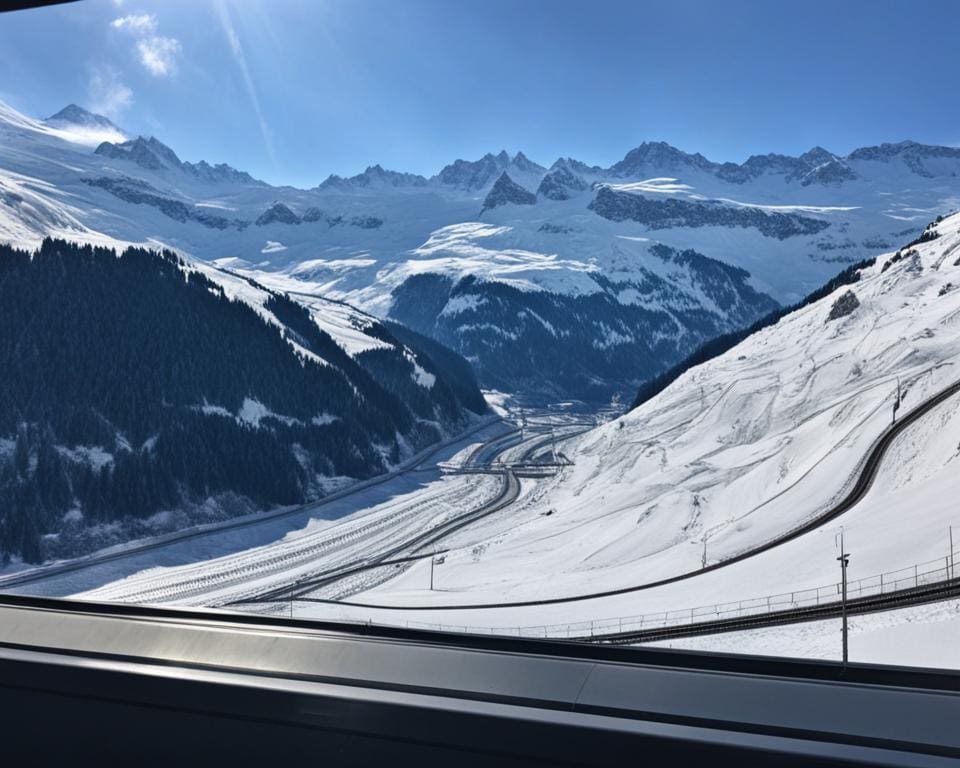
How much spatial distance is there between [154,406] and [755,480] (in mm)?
62746

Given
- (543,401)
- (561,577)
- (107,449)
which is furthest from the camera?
(543,401)

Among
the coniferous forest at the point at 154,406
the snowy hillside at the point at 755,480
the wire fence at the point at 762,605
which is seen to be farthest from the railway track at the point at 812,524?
the coniferous forest at the point at 154,406

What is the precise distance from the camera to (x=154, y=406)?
79.0 metres

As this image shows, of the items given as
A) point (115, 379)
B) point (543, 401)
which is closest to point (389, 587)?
point (115, 379)

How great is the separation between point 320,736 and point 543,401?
586 feet

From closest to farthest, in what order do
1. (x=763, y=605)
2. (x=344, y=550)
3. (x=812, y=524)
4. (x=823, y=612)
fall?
1. (x=823, y=612)
2. (x=763, y=605)
3. (x=812, y=524)
4. (x=344, y=550)

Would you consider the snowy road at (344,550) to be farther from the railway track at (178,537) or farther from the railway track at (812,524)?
the railway track at (812,524)

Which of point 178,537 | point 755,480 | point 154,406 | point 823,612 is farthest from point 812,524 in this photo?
point 154,406

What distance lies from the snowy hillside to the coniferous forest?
29199 millimetres

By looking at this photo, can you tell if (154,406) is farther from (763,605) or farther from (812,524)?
(763,605)

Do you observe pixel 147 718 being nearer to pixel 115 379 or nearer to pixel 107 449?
pixel 107 449

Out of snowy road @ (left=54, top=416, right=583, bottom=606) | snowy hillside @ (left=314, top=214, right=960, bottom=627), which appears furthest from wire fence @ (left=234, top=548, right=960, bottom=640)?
snowy road @ (left=54, top=416, right=583, bottom=606)

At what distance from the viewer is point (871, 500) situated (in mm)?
31766

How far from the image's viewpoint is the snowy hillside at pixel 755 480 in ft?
83.7
